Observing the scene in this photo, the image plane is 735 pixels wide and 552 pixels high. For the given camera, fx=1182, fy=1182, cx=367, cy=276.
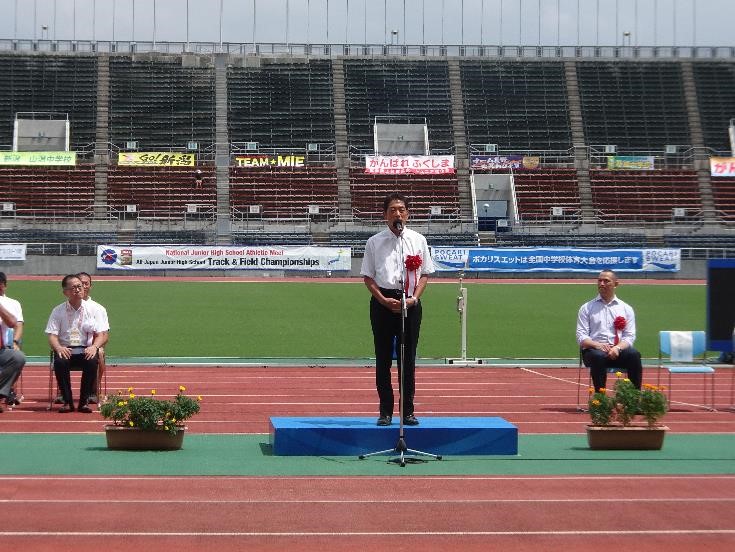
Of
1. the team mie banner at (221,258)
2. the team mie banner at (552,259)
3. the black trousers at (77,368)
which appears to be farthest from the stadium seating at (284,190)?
the black trousers at (77,368)

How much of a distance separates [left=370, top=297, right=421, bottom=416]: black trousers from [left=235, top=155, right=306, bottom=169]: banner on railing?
4388cm

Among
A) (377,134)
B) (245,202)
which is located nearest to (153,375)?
(245,202)

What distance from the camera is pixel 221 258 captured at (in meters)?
40.5

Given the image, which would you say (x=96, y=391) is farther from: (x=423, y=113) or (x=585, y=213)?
(x=423, y=113)

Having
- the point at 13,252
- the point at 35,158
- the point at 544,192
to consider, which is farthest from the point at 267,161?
the point at 13,252

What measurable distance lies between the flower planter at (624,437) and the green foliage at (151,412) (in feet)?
10.6

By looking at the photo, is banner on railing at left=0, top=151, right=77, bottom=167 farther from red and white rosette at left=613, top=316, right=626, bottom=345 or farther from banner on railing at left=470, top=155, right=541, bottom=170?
red and white rosette at left=613, top=316, right=626, bottom=345

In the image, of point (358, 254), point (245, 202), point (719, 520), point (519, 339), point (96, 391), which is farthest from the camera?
point (245, 202)

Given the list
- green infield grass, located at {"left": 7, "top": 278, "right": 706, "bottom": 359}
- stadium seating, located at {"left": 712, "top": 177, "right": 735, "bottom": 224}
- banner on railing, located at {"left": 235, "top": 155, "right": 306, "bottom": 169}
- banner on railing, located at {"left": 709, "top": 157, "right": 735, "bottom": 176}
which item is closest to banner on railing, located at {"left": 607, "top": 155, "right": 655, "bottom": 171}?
banner on railing, located at {"left": 709, "top": 157, "right": 735, "bottom": 176}

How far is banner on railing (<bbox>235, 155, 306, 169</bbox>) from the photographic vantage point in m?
52.6

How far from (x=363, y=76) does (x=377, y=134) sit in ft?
15.7

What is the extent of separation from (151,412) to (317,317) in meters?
16.6

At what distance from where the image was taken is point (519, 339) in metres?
21.9

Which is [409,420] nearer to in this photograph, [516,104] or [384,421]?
[384,421]
